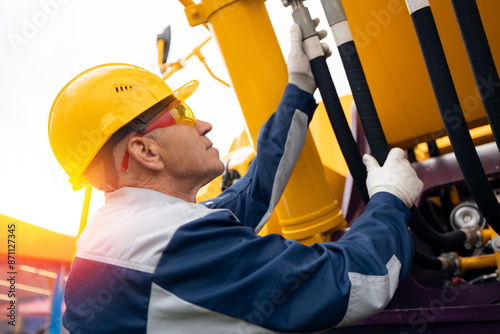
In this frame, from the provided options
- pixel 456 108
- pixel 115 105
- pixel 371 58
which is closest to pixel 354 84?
pixel 456 108

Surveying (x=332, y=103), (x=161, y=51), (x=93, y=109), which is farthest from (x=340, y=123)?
(x=161, y=51)

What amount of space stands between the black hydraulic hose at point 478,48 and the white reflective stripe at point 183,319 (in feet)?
2.10

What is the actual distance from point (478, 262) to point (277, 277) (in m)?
0.84

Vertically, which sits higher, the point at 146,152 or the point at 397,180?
the point at 146,152

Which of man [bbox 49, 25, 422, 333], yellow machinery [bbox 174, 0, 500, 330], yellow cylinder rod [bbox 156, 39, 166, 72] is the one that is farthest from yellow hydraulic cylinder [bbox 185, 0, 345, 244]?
yellow cylinder rod [bbox 156, 39, 166, 72]

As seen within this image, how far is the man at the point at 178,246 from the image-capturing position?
0.91 m

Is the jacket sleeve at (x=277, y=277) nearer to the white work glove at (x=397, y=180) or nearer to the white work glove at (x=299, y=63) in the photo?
the white work glove at (x=397, y=180)

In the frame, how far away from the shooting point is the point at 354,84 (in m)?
1.13

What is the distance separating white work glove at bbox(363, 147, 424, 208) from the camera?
1080mm

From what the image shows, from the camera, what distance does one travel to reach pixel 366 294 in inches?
36.3

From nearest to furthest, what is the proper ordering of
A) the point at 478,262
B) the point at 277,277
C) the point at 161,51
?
1. the point at 277,277
2. the point at 478,262
3. the point at 161,51

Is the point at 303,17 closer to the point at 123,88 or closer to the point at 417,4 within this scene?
the point at 417,4

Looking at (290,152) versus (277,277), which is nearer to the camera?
(277,277)

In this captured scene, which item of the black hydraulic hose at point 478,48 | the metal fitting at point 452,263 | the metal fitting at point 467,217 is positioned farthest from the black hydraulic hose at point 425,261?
the black hydraulic hose at point 478,48
